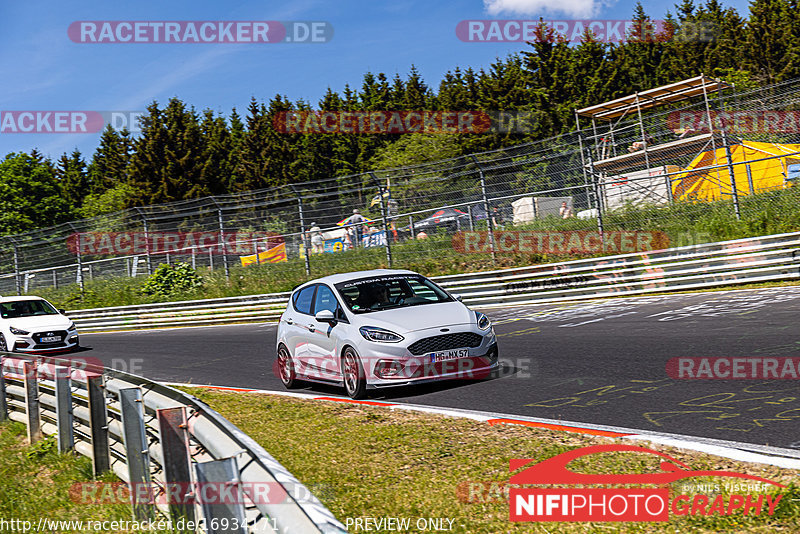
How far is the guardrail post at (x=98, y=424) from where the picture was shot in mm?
6652

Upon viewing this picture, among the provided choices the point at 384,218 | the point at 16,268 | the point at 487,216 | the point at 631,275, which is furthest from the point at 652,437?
the point at 16,268

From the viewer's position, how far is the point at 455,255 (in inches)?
877

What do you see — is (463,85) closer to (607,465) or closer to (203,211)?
(203,211)

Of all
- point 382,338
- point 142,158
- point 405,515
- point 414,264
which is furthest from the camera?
point 142,158

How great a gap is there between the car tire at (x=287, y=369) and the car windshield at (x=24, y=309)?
12.1 meters

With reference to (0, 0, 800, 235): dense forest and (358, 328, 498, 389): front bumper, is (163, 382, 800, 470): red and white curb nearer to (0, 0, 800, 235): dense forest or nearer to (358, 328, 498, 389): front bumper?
(358, 328, 498, 389): front bumper

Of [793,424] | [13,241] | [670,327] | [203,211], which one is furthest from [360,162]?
[793,424]

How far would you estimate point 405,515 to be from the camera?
4621 mm

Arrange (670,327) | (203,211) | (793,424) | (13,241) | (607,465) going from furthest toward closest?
(13,241) → (203,211) → (670,327) → (793,424) → (607,465)

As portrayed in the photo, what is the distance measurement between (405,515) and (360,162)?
226 feet

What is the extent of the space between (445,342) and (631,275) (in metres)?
10.1

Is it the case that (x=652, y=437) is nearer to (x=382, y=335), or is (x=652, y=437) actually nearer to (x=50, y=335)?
(x=382, y=335)

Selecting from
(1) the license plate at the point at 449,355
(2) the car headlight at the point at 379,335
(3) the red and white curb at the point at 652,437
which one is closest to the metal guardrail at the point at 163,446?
(3) the red and white curb at the point at 652,437

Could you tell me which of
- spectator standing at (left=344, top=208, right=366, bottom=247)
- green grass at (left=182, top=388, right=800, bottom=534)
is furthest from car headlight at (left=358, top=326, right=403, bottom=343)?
spectator standing at (left=344, top=208, right=366, bottom=247)
